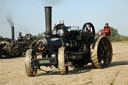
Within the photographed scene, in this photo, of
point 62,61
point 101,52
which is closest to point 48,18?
point 62,61

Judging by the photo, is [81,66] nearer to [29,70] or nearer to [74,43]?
[74,43]

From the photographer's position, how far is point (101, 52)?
9.87 m

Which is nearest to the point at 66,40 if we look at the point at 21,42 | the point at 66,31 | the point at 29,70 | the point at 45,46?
the point at 66,31

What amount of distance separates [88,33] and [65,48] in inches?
74.6

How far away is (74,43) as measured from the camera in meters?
8.94

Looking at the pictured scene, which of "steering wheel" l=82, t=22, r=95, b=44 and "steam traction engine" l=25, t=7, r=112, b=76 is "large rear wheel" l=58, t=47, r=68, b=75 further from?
"steering wheel" l=82, t=22, r=95, b=44

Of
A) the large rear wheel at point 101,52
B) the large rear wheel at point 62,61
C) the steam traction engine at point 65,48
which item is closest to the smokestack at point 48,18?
the steam traction engine at point 65,48

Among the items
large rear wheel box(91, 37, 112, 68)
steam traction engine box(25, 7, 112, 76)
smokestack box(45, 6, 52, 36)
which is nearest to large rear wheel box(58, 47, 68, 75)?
steam traction engine box(25, 7, 112, 76)

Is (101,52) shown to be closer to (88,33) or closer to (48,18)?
(88,33)

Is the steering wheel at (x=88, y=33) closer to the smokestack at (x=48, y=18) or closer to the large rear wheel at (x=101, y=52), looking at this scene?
the large rear wheel at (x=101, y=52)

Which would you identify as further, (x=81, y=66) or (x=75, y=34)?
(x=81, y=66)

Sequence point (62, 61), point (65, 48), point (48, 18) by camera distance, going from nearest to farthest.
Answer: point (62, 61) < point (65, 48) < point (48, 18)

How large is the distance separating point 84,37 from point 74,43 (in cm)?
56

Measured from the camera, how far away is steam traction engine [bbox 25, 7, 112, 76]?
7.82 meters
